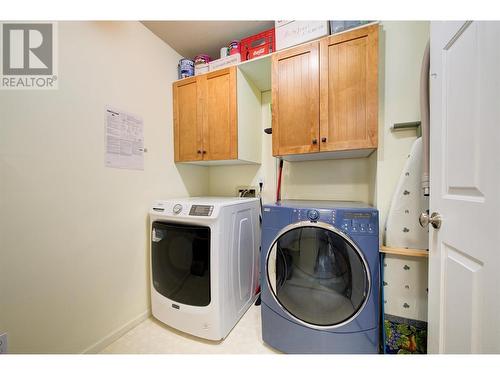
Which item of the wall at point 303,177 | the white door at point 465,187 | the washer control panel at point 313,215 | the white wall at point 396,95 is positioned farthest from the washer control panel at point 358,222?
the wall at point 303,177

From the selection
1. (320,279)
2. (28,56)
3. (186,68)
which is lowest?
(320,279)

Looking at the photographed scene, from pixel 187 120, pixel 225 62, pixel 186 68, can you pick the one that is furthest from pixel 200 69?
pixel 187 120

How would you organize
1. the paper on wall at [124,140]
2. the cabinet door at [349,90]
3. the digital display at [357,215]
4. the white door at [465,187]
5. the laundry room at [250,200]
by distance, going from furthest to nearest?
the paper on wall at [124,140], the cabinet door at [349,90], the digital display at [357,215], the laundry room at [250,200], the white door at [465,187]

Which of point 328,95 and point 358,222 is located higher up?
point 328,95

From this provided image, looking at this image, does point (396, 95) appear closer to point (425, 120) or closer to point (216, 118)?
point (425, 120)

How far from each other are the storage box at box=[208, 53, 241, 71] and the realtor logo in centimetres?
104

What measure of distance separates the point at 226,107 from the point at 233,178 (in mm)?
782

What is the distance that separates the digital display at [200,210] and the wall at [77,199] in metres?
0.56

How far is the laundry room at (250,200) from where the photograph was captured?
2.52 feet

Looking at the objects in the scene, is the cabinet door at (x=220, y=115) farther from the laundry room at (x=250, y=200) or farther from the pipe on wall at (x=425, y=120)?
the pipe on wall at (x=425, y=120)

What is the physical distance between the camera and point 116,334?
4.42 ft

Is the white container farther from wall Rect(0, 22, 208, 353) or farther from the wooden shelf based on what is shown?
the wooden shelf

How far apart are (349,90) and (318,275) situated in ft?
3.91

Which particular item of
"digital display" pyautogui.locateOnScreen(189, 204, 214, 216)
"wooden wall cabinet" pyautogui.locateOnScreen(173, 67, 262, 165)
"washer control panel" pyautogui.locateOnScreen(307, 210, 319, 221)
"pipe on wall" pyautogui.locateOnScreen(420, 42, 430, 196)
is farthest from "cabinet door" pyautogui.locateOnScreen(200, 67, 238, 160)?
"pipe on wall" pyautogui.locateOnScreen(420, 42, 430, 196)
